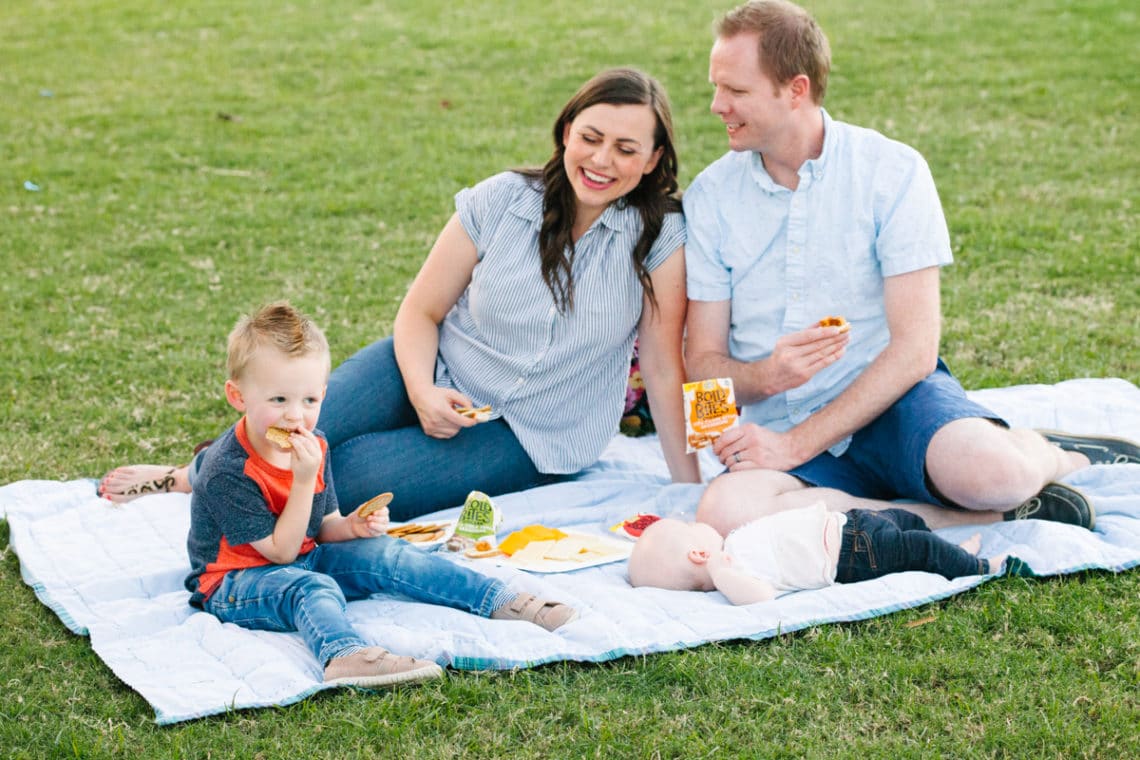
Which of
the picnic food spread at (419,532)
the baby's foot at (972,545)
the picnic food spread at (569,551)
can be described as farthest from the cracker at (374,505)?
the baby's foot at (972,545)

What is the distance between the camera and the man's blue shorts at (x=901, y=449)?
4156mm

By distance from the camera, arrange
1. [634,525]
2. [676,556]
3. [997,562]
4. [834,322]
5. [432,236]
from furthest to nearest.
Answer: [432,236]
[634,525]
[834,322]
[676,556]
[997,562]

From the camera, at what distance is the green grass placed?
3.20 meters

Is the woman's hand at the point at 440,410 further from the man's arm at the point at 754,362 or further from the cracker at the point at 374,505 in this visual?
the man's arm at the point at 754,362

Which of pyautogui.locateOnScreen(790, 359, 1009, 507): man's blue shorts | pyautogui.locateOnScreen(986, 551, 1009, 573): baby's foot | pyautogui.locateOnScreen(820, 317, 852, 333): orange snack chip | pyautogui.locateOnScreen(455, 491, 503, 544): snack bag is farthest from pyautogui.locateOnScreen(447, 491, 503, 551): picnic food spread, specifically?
pyautogui.locateOnScreen(986, 551, 1009, 573): baby's foot

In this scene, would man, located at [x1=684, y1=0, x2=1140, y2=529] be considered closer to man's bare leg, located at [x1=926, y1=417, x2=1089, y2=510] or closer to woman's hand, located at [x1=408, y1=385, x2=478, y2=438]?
man's bare leg, located at [x1=926, y1=417, x2=1089, y2=510]

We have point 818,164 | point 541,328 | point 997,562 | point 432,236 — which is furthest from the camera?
point 432,236

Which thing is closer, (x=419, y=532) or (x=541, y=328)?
(x=419, y=532)

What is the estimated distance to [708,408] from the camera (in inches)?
169

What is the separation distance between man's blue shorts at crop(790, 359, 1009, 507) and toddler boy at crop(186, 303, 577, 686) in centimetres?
123

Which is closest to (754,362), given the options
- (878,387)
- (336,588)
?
(878,387)

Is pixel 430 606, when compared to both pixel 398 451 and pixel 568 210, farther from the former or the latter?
pixel 568 210

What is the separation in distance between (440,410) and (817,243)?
146cm

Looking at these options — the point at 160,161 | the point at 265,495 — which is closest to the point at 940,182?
the point at 160,161
